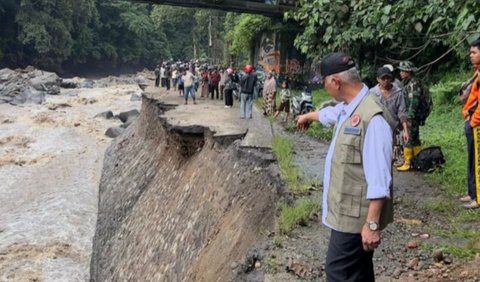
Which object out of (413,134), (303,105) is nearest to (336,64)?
(413,134)

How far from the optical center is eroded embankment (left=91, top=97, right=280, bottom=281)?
6.43 metres

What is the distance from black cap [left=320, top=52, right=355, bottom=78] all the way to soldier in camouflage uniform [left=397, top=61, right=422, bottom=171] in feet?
14.4

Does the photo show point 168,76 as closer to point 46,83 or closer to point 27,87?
point 27,87

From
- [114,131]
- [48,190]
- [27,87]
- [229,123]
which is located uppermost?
[229,123]

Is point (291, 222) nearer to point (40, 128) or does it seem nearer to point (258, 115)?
point (258, 115)

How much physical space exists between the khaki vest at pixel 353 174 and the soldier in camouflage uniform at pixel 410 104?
4463 mm

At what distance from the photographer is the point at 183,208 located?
29.0 feet

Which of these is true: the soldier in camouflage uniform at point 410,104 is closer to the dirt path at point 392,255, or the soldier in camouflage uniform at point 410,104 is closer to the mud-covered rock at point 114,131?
the dirt path at point 392,255

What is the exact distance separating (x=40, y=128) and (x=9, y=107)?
7.33m

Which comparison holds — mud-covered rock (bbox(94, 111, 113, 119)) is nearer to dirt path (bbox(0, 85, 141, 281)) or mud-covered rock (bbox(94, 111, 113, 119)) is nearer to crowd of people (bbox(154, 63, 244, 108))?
dirt path (bbox(0, 85, 141, 281))

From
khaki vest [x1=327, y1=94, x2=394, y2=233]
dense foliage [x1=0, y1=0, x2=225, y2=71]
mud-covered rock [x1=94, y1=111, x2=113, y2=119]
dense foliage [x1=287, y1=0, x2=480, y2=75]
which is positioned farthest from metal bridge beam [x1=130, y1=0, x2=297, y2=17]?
khaki vest [x1=327, y1=94, x2=394, y2=233]

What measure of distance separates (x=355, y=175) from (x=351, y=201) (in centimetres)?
15

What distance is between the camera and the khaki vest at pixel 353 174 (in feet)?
9.80

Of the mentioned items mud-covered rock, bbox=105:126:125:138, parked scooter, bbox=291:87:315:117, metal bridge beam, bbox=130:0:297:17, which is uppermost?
metal bridge beam, bbox=130:0:297:17
